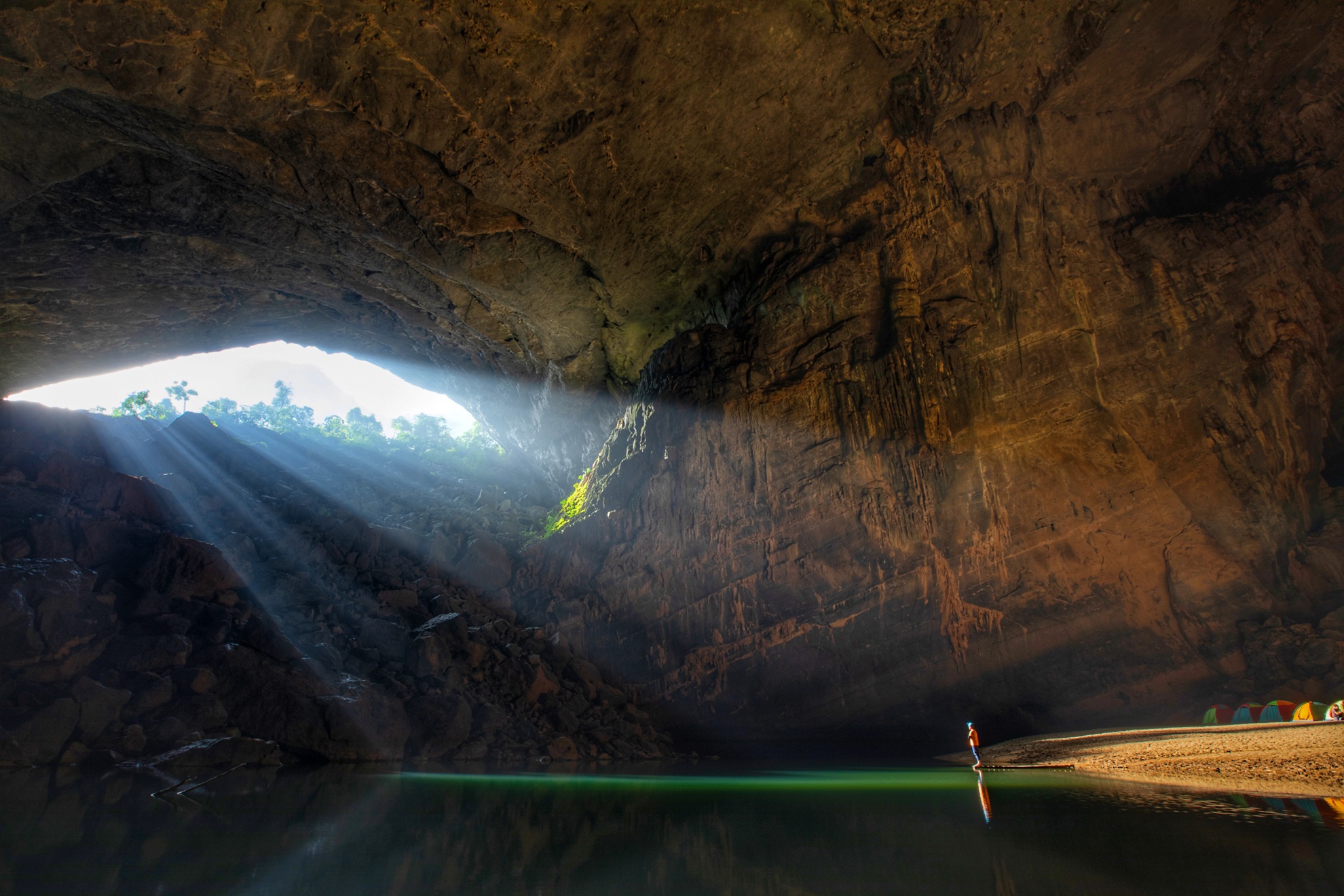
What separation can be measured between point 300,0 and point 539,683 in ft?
34.4

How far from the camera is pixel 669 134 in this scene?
9227 mm

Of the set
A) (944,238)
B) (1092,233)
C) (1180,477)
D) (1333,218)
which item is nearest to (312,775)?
(944,238)

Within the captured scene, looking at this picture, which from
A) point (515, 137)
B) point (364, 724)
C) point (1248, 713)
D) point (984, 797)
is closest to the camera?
point (984, 797)

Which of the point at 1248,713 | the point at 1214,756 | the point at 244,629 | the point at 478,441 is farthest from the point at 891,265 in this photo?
the point at 478,441

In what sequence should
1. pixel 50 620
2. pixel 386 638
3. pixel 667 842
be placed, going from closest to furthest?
pixel 667 842, pixel 50 620, pixel 386 638

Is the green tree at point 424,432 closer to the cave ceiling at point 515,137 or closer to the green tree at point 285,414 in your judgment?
the green tree at point 285,414

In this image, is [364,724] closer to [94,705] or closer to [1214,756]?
[94,705]

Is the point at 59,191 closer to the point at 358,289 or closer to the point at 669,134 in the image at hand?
the point at 358,289

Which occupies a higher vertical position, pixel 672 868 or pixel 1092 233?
pixel 1092 233

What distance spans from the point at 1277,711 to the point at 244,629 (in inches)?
595

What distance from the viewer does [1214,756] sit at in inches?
225

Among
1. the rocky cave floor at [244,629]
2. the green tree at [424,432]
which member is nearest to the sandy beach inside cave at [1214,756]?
the rocky cave floor at [244,629]

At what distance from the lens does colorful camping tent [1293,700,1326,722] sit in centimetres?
776

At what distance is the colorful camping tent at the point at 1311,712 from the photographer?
7.76 meters
